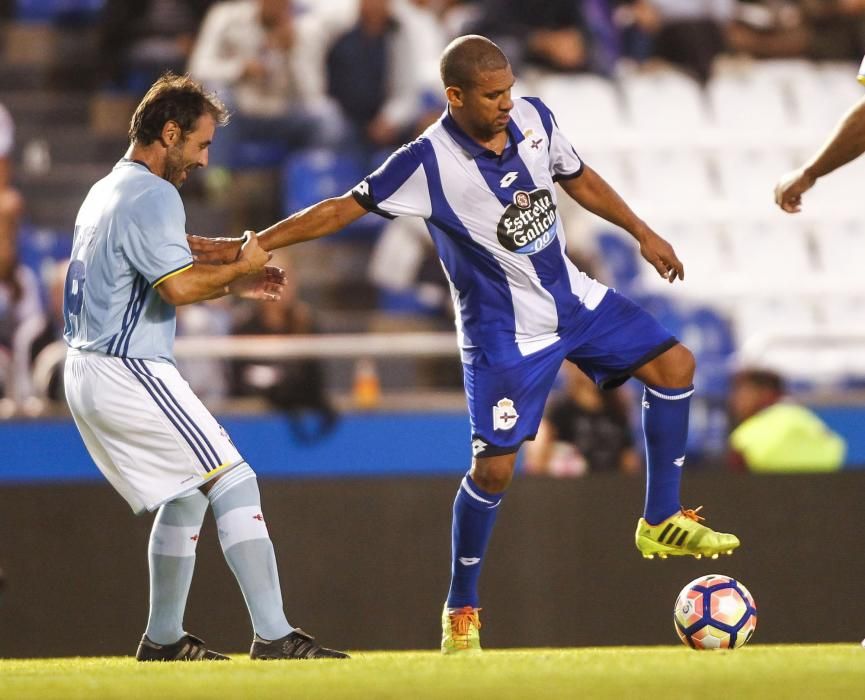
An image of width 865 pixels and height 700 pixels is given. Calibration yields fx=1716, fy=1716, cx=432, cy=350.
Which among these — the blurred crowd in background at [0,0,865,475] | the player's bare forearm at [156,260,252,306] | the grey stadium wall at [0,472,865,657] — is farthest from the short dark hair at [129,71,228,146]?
the blurred crowd in background at [0,0,865,475]

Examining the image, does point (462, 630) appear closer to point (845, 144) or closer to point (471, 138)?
point (471, 138)

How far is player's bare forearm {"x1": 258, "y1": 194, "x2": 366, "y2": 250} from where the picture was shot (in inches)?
252

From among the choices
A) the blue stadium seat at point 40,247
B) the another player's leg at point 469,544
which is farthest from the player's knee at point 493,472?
the blue stadium seat at point 40,247

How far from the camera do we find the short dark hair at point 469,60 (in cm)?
636

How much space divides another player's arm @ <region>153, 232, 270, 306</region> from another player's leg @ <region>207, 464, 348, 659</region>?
67cm

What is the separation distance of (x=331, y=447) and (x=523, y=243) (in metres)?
3.58

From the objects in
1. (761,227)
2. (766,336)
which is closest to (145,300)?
(766,336)

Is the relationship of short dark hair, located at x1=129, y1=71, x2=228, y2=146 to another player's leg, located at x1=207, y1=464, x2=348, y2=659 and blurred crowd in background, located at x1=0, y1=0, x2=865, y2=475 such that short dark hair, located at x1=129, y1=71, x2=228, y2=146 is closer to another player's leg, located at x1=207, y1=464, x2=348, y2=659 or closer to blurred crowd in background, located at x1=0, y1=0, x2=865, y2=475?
another player's leg, located at x1=207, y1=464, x2=348, y2=659

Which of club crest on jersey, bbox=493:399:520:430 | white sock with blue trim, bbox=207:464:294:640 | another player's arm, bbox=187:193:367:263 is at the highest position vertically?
another player's arm, bbox=187:193:367:263

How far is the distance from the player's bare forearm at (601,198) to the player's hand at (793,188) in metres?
0.57

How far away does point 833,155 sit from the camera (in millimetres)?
6117

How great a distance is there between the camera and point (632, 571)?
27.9 feet

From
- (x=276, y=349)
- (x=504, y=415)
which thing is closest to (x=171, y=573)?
(x=504, y=415)

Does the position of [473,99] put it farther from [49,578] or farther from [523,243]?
[49,578]
